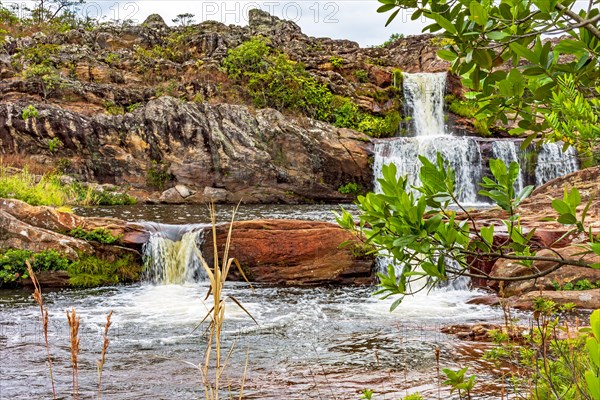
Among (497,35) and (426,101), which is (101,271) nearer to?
(497,35)

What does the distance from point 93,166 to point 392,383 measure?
66.2 feet

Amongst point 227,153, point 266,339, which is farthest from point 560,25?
point 227,153

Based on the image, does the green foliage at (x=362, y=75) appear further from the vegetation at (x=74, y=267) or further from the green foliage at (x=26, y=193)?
the vegetation at (x=74, y=267)

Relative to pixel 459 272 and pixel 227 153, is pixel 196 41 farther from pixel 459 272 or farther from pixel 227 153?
pixel 459 272

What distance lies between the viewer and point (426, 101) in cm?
2747

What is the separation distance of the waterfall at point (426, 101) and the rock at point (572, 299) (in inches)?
728

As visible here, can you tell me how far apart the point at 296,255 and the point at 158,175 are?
12987 millimetres

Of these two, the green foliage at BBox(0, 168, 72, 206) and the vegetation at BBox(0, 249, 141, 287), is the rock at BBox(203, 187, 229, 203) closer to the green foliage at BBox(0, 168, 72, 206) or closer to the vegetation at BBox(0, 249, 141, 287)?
the green foliage at BBox(0, 168, 72, 206)

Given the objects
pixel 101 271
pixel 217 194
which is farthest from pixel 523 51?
pixel 217 194

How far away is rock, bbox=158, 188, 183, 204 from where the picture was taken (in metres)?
22.1

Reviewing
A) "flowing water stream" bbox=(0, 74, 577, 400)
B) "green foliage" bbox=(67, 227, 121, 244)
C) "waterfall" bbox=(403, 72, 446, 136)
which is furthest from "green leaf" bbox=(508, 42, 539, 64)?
"waterfall" bbox=(403, 72, 446, 136)

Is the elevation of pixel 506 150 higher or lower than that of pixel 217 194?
higher

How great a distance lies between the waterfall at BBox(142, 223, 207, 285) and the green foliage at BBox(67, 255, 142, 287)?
310mm

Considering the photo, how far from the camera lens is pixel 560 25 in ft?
5.37
